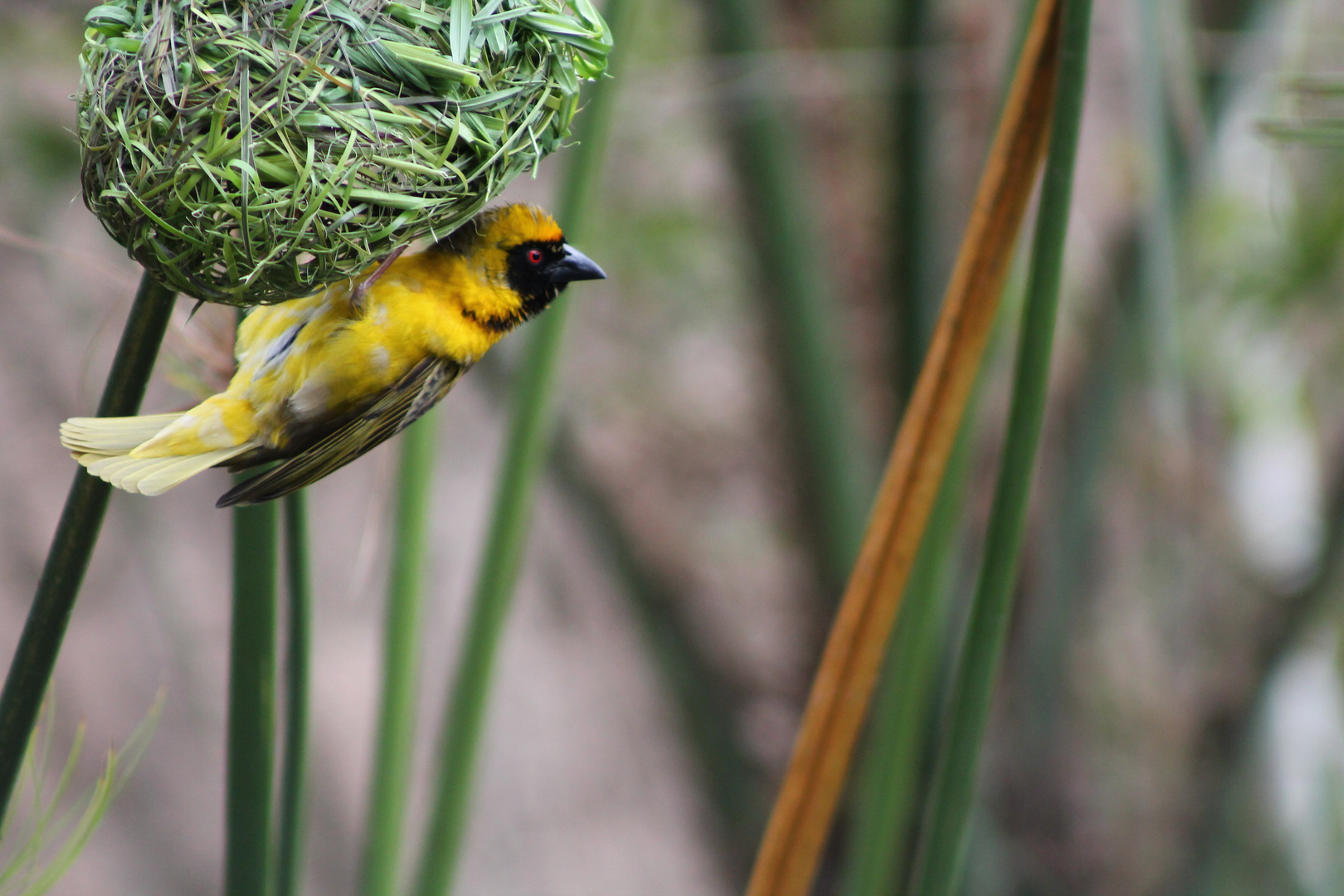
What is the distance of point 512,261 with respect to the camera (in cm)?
111

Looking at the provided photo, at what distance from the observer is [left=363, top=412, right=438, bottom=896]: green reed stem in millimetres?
1251

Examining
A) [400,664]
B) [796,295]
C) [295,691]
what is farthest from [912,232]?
[295,691]

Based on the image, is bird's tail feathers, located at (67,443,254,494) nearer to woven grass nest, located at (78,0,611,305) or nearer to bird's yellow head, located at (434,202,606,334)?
woven grass nest, located at (78,0,611,305)

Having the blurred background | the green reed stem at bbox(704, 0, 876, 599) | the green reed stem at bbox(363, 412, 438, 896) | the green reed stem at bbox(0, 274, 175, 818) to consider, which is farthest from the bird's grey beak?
the green reed stem at bbox(704, 0, 876, 599)

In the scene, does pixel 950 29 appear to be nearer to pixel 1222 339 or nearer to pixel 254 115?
pixel 1222 339

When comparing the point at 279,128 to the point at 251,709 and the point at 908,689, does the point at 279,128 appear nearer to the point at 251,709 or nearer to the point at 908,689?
the point at 251,709

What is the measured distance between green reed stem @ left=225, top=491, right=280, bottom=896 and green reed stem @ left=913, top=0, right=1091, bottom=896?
0.53 metres

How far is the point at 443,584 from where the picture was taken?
378 cm

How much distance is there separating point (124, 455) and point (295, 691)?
0.77 ft

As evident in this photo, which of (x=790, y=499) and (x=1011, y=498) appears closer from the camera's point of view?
(x=1011, y=498)

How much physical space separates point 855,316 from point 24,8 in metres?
2.17

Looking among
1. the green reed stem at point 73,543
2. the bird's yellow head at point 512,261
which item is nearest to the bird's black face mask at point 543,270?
the bird's yellow head at point 512,261

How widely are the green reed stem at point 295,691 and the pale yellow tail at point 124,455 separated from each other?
0.36 ft

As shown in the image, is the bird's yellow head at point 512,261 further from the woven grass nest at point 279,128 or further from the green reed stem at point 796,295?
the green reed stem at point 796,295
